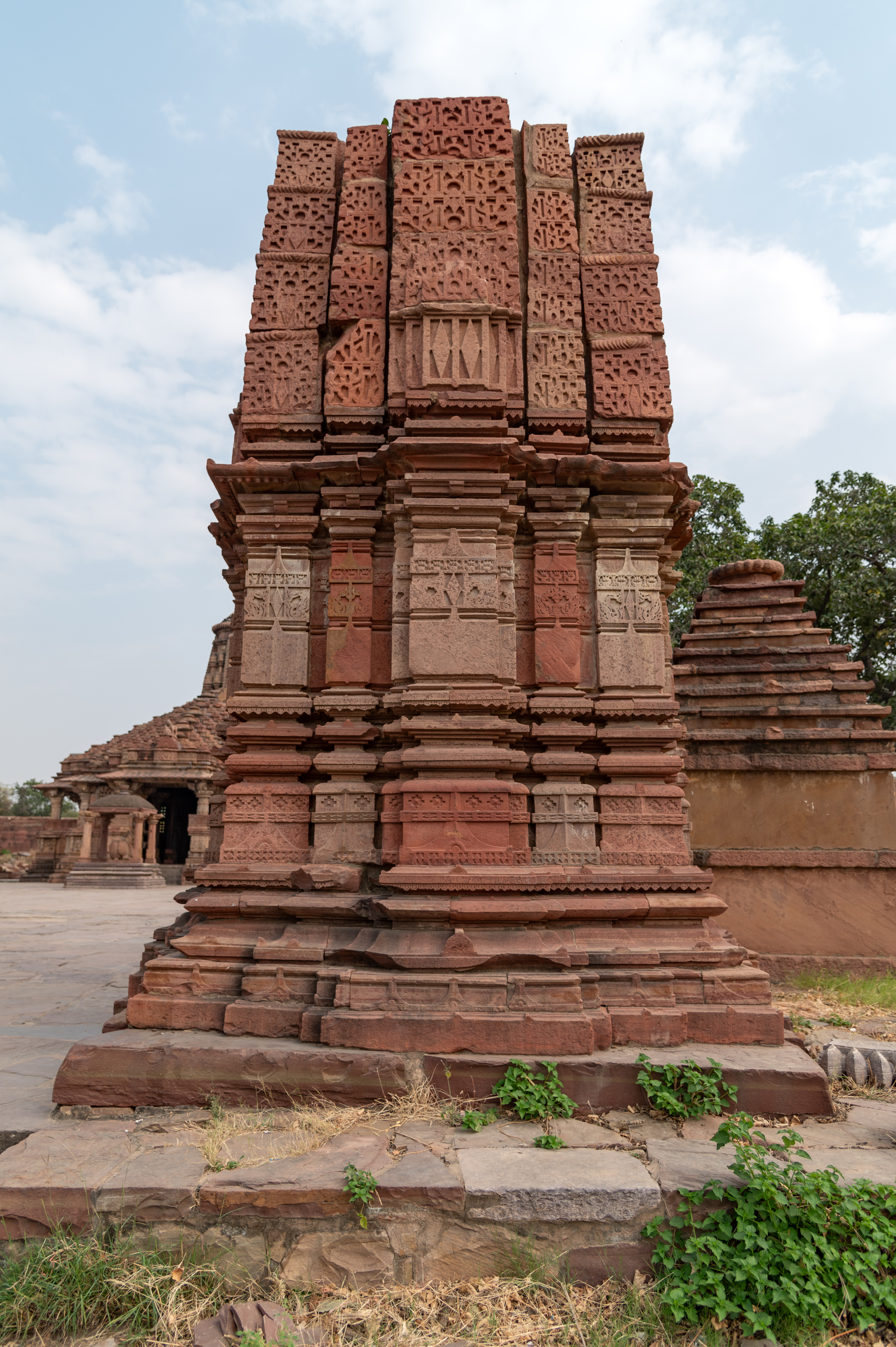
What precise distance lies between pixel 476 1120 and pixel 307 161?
5808 millimetres

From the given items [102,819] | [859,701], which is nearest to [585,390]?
[859,701]

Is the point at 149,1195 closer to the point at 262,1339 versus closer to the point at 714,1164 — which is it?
the point at 262,1339

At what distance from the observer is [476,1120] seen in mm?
3262

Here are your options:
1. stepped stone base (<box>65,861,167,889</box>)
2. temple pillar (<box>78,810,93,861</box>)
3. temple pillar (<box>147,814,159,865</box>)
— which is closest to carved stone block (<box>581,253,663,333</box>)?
stepped stone base (<box>65,861,167,889</box>)

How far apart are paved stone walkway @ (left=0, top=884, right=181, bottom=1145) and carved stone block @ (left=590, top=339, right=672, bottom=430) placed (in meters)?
4.62

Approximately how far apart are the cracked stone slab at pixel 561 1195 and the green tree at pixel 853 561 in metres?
16.6

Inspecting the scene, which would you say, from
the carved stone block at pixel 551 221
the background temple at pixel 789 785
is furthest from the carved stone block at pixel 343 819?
the background temple at pixel 789 785

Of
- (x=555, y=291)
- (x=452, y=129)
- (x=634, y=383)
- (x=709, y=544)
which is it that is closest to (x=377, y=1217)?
(x=634, y=383)

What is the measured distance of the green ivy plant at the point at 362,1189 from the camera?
9.03ft

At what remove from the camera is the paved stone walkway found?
391cm

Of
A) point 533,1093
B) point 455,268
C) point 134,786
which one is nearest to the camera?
point 533,1093

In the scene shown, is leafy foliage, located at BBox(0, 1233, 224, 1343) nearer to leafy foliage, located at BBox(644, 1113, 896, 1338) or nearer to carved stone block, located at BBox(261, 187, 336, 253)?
leafy foliage, located at BBox(644, 1113, 896, 1338)

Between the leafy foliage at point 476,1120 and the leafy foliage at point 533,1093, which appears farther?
the leafy foliage at point 533,1093

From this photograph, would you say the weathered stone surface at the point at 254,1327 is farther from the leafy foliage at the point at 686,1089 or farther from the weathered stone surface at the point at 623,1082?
the leafy foliage at the point at 686,1089
